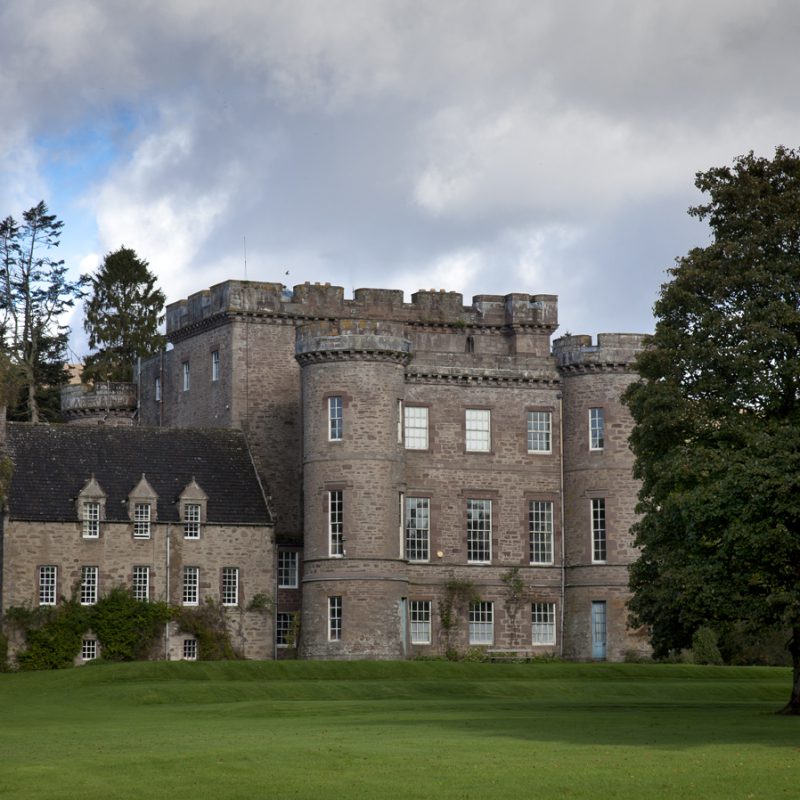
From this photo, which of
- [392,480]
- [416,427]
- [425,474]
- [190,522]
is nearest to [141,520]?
[190,522]

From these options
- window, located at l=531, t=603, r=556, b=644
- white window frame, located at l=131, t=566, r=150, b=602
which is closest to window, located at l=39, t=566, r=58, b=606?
white window frame, located at l=131, t=566, r=150, b=602

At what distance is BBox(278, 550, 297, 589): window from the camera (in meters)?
65.0

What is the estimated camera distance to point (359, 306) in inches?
2800

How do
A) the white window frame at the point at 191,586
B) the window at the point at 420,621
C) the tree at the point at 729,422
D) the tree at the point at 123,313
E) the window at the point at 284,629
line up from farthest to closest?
the tree at the point at 123,313 < the window at the point at 420,621 < the window at the point at 284,629 < the white window frame at the point at 191,586 < the tree at the point at 729,422

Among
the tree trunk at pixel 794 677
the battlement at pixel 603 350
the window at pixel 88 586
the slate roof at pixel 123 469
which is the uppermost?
the battlement at pixel 603 350

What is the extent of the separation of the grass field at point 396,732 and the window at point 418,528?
6.87 metres

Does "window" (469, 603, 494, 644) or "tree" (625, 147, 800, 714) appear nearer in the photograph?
"tree" (625, 147, 800, 714)

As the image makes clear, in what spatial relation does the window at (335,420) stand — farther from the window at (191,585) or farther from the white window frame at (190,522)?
the window at (191,585)

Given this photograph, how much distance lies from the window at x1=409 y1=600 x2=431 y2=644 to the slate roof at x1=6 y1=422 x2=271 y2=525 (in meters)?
6.46

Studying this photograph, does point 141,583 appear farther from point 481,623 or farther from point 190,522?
point 481,623

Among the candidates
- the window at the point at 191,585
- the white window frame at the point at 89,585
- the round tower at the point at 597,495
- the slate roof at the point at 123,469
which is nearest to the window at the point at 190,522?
the slate roof at the point at 123,469

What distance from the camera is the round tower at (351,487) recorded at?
61.9m

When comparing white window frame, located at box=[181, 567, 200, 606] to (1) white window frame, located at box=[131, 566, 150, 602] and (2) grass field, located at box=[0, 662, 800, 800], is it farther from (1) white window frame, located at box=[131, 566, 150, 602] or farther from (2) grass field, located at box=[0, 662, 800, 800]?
(2) grass field, located at box=[0, 662, 800, 800]

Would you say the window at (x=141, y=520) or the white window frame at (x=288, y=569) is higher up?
the window at (x=141, y=520)
